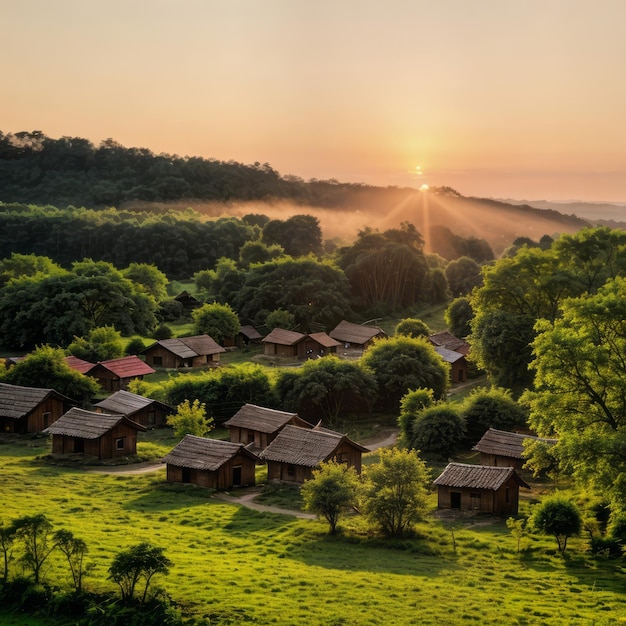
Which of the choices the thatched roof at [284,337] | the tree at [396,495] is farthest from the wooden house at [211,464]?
the thatched roof at [284,337]

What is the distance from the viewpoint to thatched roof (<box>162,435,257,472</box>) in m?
53.9

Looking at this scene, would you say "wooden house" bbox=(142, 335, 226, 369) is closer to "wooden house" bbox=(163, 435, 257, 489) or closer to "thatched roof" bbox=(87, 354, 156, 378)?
"thatched roof" bbox=(87, 354, 156, 378)

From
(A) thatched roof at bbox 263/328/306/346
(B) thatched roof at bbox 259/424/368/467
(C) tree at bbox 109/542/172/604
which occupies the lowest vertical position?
(B) thatched roof at bbox 259/424/368/467

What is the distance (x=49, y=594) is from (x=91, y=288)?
73.7m

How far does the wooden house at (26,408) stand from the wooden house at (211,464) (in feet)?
55.7

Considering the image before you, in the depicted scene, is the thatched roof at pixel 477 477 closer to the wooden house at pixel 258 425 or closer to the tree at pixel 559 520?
the tree at pixel 559 520

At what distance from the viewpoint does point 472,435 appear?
6506 cm

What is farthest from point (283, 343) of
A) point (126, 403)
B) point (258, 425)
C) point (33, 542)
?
point (33, 542)

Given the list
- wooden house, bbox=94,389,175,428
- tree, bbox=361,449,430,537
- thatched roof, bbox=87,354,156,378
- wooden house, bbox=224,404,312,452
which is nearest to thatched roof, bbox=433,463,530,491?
tree, bbox=361,449,430,537

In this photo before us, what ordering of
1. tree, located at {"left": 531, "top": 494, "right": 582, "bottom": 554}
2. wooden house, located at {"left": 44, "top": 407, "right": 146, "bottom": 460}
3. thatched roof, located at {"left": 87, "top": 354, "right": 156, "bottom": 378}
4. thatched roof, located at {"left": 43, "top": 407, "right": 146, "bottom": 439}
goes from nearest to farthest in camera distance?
tree, located at {"left": 531, "top": 494, "right": 582, "bottom": 554} → thatched roof, located at {"left": 43, "top": 407, "right": 146, "bottom": 439} → wooden house, located at {"left": 44, "top": 407, "right": 146, "bottom": 460} → thatched roof, located at {"left": 87, "top": 354, "right": 156, "bottom": 378}

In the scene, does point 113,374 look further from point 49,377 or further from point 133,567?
point 133,567

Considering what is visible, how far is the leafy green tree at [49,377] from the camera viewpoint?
74312mm

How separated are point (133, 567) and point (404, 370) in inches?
1905

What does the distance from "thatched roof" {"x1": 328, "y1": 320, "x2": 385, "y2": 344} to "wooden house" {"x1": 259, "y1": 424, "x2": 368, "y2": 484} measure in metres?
47.7
